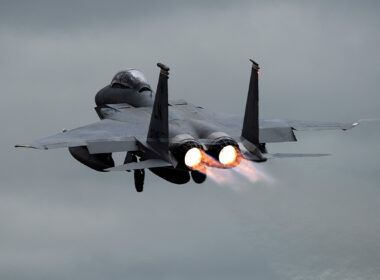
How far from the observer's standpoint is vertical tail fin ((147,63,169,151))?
40.7 meters

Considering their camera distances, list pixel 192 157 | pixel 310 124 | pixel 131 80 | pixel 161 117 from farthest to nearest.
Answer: pixel 131 80
pixel 310 124
pixel 161 117
pixel 192 157

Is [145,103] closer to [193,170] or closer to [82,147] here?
[82,147]

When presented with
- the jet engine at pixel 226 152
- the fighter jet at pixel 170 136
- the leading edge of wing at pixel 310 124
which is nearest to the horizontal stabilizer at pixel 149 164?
the fighter jet at pixel 170 136

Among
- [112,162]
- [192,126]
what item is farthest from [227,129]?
[112,162]

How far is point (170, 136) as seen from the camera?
42.2 m

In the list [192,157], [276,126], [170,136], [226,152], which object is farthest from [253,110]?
[276,126]

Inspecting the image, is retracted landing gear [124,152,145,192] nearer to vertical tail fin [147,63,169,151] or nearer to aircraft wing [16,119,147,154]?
aircraft wing [16,119,147,154]

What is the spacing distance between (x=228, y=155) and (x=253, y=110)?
180 centimetres

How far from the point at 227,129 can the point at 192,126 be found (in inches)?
64.6

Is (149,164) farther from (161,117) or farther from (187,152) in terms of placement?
(161,117)

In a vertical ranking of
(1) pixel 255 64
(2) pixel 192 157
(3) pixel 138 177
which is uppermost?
(1) pixel 255 64

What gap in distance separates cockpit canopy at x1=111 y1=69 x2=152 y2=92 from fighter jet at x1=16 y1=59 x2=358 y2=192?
0.11 m

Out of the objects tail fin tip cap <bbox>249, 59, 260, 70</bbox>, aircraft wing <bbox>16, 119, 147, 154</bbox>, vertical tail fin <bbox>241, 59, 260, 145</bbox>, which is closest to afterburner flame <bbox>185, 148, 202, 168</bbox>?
vertical tail fin <bbox>241, 59, 260, 145</bbox>

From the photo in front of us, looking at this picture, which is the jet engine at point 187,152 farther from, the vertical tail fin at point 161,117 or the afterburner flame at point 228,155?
the afterburner flame at point 228,155
